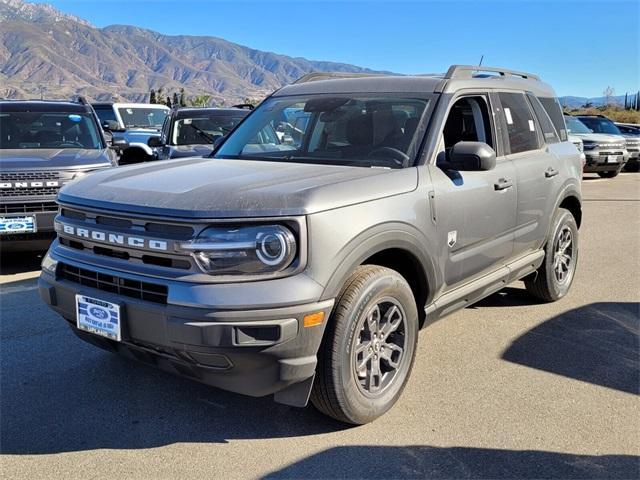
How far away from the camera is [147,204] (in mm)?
2969

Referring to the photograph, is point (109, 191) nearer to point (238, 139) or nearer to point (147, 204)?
point (147, 204)

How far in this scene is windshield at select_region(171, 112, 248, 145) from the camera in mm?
10227

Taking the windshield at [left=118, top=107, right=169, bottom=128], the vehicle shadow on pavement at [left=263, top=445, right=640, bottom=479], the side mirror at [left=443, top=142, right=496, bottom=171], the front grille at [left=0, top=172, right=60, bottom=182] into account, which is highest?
the windshield at [left=118, top=107, right=169, bottom=128]

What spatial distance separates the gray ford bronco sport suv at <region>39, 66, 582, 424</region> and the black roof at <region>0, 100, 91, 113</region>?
4511 mm

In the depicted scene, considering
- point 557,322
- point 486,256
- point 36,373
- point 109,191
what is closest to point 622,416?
point 486,256

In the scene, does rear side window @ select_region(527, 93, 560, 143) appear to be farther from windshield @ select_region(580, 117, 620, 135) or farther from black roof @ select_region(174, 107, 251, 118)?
windshield @ select_region(580, 117, 620, 135)

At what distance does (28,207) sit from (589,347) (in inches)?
214

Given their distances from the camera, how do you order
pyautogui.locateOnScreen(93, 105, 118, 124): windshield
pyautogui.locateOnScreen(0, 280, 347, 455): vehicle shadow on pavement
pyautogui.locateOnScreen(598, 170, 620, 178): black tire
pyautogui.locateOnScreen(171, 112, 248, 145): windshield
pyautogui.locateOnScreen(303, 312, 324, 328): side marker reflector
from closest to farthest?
pyautogui.locateOnScreen(303, 312, 324, 328): side marker reflector → pyautogui.locateOnScreen(0, 280, 347, 455): vehicle shadow on pavement → pyautogui.locateOnScreen(171, 112, 248, 145): windshield → pyautogui.locateOnScreen(93, 105, 118, 124): windshield → pyautogui.locateOnScreen(598, 170, 620, 178): black tire

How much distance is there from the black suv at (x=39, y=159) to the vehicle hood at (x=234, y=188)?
2.95m

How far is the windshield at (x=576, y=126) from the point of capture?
58.3 ft

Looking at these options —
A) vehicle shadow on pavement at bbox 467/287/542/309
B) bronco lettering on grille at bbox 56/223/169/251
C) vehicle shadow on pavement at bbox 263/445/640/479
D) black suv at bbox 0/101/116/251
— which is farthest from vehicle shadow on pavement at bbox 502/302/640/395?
black suv at bbox 0/101/116/251

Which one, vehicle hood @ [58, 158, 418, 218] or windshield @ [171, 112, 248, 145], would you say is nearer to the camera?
vehicle hood @ [58, 158, 418, 218]

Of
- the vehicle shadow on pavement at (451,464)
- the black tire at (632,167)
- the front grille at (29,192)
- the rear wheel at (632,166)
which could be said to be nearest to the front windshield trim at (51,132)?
the front grille at (29,192)

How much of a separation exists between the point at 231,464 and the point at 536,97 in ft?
13.4
